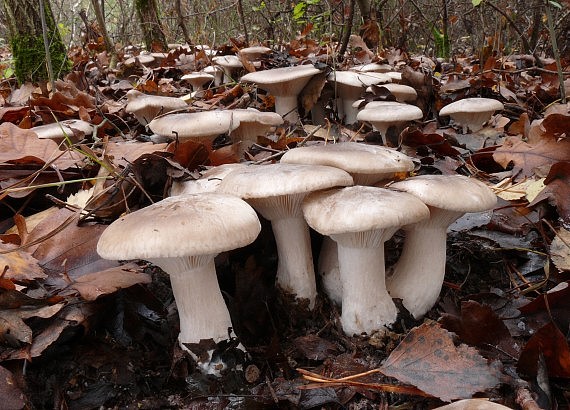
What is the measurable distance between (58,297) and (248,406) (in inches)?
34.9

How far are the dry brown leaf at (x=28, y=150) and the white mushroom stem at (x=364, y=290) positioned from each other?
1815 mm

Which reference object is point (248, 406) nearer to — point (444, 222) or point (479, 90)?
point (444, 222)

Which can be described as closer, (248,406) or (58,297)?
(248,406)

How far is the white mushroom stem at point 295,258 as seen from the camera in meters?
2.30

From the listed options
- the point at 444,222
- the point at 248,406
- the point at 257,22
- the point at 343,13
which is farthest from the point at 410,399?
the point at 257,22

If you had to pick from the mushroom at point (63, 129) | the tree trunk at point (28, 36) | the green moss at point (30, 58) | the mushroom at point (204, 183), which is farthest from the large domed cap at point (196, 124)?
the green moss at point (30, 58)

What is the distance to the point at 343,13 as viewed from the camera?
8.72m

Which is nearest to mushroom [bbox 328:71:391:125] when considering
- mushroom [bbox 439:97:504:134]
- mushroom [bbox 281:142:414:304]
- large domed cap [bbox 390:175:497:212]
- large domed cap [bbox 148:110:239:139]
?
mushroom [bbox 439:97:504:134]

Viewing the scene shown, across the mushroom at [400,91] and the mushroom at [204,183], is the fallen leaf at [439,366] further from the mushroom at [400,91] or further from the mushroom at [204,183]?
the mushroom at [400,91]

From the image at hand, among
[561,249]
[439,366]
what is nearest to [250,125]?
[561,249]

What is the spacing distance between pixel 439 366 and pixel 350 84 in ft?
10.8

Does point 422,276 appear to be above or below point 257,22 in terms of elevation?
below

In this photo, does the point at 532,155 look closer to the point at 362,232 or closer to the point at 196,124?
the point at 362,232

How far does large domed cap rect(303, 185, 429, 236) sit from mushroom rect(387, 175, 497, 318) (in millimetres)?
213
